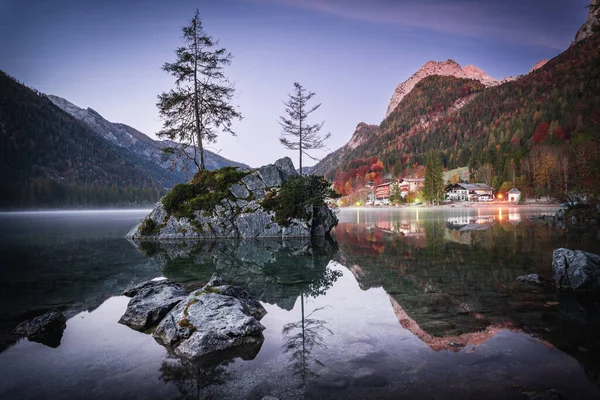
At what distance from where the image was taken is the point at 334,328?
7.08m

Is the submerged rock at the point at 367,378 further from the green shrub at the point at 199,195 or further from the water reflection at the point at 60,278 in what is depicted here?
the green shrub at the point at 199,195

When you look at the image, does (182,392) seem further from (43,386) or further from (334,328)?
(334,328)

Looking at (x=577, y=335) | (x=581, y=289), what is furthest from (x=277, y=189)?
(x=577, y=335)

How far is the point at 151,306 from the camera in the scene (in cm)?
805

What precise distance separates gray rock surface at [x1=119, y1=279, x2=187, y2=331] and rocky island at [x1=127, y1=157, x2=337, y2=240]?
16.3 metres

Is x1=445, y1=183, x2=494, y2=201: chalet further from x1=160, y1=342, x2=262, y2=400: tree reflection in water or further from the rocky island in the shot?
x1=160, y1=342, x2=262, y2=400: tree reflection in water

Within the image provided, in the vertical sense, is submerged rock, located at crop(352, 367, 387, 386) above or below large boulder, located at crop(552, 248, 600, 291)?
below

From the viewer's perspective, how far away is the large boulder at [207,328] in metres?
6.13

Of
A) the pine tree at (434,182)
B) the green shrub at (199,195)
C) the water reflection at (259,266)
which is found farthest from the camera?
the pine tree at (434,182)

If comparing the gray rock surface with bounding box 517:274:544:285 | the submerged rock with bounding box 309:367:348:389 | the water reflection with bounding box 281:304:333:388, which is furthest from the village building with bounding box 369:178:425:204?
the submerged rock with bounding box 309:367:348:389

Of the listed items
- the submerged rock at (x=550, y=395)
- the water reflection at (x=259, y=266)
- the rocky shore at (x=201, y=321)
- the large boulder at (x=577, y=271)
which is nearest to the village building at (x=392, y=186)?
the water reflection at (x=259, y=266)

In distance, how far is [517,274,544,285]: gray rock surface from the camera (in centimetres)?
1004

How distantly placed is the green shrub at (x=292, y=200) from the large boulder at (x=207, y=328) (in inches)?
706

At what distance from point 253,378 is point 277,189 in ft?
72.2
